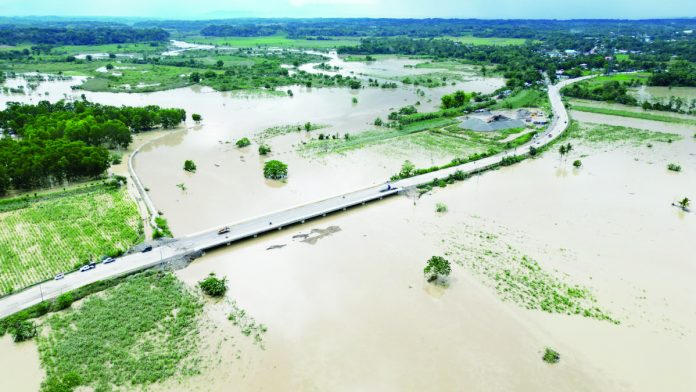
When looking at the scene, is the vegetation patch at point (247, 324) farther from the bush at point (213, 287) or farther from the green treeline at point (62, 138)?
the green treeline at point (62, 138)

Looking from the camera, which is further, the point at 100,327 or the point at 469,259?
the point at 469,259

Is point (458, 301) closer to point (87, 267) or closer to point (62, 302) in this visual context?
point (62, 302)

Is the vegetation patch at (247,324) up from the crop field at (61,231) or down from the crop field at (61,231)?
down

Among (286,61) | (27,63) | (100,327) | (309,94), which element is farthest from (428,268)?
(27,63)

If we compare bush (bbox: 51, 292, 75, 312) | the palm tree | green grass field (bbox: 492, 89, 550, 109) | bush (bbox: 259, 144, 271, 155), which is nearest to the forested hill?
bush (bbox: 259, 144, 271, 155)

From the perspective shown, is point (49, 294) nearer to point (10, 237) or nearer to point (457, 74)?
point (10, 237)

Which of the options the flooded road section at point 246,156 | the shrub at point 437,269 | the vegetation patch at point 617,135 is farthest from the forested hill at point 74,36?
the shrub at point 437,269
